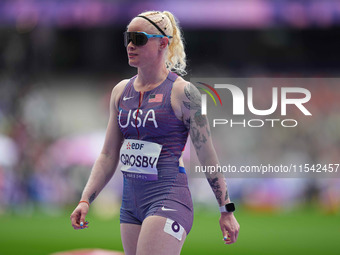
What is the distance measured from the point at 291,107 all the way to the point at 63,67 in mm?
16420

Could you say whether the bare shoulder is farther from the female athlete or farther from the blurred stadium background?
the blurred stadium background

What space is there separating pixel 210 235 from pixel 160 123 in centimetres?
920

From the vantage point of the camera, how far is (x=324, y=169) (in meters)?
21.4

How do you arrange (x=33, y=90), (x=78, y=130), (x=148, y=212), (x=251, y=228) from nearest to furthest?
(x=148, y=212), (x=251, y=228), (x=33, y=90), (x=78, y=130)

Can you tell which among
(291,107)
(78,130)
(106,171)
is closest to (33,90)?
(78,130)

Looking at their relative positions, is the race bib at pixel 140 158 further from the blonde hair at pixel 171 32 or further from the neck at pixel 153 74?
the blonde hair at pixel 171 32

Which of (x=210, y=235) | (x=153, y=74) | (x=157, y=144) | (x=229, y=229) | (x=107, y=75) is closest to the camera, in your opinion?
(x=229, y=229)

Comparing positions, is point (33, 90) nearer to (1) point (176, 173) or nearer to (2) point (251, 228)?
(2) point (251, 228)

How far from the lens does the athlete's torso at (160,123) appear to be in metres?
4.12

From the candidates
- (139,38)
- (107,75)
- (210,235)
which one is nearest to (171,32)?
(139,38)

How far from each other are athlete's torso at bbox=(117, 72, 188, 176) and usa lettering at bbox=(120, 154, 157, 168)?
50 mm

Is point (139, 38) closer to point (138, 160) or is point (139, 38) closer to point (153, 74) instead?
point (153, 74)

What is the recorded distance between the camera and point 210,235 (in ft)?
42.8

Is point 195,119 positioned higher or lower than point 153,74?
lower
